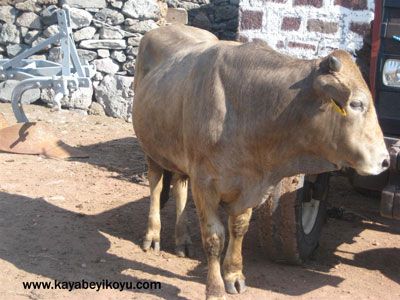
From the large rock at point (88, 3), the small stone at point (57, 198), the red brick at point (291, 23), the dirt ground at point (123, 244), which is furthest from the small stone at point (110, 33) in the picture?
the red brick at point (291, 23)

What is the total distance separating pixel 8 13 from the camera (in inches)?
408

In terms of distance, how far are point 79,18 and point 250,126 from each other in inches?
253

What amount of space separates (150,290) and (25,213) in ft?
5.79

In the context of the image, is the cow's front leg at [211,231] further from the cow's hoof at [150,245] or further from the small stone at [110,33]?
the small stone at [110,33]

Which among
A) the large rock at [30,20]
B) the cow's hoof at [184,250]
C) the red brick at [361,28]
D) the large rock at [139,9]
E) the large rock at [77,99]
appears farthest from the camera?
the large rock at [30,20]

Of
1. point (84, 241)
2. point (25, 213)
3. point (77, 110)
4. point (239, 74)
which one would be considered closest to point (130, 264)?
point (84, 241)

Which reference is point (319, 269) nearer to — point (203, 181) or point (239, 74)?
point (203, 181)

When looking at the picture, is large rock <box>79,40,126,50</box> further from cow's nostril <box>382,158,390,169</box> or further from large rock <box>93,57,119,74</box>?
cow's nostril <box>382,158,390,169</box>

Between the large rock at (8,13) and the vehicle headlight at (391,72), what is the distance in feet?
23.2

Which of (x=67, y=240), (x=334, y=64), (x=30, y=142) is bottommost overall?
(x=30, y=142)

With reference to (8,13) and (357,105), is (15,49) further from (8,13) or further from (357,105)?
(357,105)

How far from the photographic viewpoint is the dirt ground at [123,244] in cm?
484

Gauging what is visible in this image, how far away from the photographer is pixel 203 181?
444cm

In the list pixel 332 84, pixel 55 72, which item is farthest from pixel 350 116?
pixel 55 72
